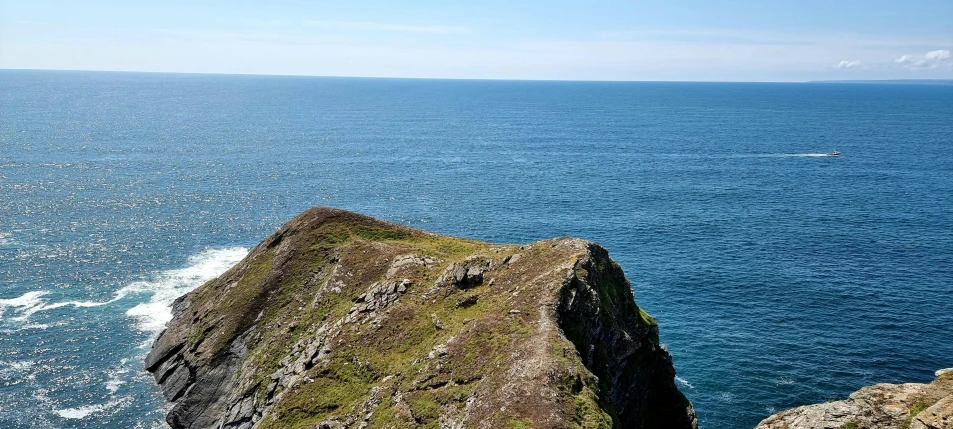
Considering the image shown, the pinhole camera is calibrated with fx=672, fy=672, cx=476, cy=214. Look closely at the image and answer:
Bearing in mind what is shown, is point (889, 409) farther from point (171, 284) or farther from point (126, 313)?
point (171, 284)

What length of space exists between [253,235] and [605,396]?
9384 cm

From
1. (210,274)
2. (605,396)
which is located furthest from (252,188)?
(605,396)

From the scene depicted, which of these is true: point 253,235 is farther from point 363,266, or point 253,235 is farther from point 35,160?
point 35,160

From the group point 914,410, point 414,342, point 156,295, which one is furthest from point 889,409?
point 156,295

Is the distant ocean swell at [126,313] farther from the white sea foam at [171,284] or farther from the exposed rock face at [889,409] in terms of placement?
the exposed rock face at [889,409]

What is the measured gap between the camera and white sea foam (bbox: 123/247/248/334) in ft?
290

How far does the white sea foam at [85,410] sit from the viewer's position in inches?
2586

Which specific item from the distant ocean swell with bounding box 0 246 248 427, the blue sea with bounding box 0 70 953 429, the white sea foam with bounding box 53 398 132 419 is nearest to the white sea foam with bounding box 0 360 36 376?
the distant ocean swell with bounding box 0 246 248 427

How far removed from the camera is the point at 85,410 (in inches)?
2628

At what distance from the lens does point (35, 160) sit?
7131 inches

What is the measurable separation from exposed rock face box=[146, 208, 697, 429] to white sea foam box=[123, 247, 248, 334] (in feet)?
28.3

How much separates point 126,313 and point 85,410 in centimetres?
2459

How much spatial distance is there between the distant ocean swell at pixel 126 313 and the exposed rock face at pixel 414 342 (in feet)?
13.4

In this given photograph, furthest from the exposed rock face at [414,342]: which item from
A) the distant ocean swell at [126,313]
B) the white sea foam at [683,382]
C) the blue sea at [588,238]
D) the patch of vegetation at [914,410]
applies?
the patch of vegetation at [914,410]
